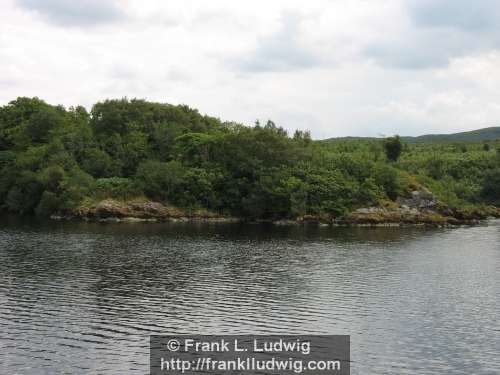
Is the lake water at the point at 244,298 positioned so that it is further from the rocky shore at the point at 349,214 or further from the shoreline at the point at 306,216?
the rocky shore at the point at 349,214

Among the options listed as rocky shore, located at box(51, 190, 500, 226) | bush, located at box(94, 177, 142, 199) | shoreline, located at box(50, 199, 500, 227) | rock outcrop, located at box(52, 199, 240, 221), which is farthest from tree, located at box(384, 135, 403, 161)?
bush, located at box(94, 177, 142, 199)

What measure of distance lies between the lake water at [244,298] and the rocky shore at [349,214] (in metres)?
30.1

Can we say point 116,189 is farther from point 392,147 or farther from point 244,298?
point 392,147

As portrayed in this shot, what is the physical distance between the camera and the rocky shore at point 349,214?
112000mm

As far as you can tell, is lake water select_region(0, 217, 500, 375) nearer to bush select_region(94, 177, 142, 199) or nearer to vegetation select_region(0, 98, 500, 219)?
vegetation select_region(0, 98, 500, 219)

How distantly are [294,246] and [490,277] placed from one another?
27.2 m

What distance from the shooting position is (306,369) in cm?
3017

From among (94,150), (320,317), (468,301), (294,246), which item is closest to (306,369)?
(320,317)

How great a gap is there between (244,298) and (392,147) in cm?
12082

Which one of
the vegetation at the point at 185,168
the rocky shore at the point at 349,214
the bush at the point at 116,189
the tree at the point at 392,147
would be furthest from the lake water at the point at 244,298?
the tree at the point at 392,147

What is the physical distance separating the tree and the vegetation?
9821 mm

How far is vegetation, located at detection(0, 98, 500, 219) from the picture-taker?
116875 mm

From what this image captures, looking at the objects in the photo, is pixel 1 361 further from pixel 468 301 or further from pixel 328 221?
pixel 328 221

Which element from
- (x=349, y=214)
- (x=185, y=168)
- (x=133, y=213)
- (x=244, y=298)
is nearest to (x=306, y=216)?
(x=349, y=214)
